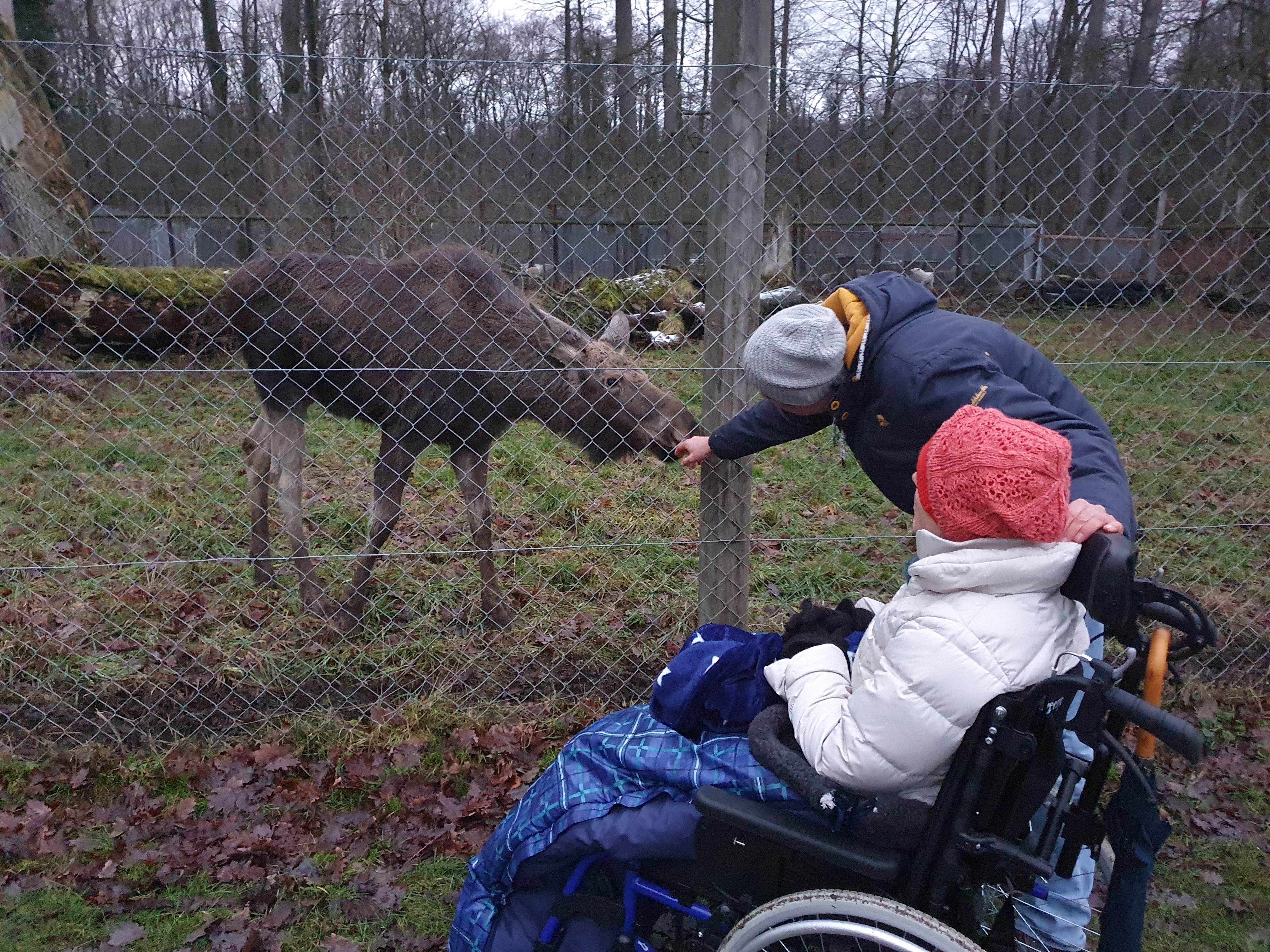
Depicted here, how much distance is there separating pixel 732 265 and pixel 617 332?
1731 mm

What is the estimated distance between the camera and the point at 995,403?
2.19 meters

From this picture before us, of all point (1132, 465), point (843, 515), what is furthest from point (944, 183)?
point (843, 515)

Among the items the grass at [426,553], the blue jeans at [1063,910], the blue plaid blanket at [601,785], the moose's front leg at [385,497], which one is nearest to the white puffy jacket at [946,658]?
the blue plaid blanket at [601,785]

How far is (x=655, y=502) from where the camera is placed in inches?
223

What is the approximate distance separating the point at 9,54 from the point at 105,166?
98 centimetres

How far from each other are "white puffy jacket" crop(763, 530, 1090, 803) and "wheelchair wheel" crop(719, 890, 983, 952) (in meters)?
0.20

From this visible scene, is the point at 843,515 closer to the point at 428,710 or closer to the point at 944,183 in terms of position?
the point at 428,710

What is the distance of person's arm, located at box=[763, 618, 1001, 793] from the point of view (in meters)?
1.62

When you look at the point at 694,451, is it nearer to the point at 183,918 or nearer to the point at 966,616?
the point at 966,616

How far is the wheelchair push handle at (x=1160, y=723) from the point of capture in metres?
1.45

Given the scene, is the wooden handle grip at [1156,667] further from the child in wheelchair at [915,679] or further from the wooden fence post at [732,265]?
the wooden fence post at [732,265]

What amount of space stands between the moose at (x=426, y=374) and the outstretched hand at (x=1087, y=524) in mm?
2603

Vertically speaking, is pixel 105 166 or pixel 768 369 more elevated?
pixel 105 166

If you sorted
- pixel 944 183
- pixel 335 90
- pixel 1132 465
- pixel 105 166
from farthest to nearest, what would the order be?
1. pixel 944 183
2. pixel 105 166
3. pixel 1132 465
4. pixel 335 90
